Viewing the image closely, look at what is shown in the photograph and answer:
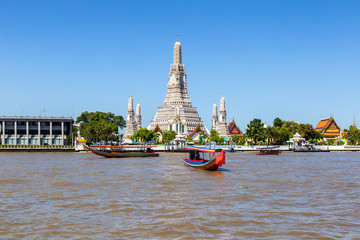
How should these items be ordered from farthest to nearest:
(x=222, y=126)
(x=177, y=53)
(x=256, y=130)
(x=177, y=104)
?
1. (x=177, y=53)
2. (x=177, y=104)
3. (x=222, y=126)
4. (x=256, y=130)

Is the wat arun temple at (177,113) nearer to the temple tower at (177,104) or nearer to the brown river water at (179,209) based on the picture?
the temple tower at (177,104)

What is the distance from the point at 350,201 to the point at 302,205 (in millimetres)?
3035

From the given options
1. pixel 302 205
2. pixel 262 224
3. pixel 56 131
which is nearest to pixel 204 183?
pixel 302 205

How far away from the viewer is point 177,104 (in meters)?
142

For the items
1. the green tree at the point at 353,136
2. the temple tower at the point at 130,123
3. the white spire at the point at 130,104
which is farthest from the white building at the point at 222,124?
the green tree at the point at 353,136

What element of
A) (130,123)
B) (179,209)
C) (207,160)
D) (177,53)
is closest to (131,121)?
(130,123)

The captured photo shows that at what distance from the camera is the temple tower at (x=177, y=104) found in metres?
138

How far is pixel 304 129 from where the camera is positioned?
4402 inches

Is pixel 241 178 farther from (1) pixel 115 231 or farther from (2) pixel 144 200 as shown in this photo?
(1) pixel 115 231

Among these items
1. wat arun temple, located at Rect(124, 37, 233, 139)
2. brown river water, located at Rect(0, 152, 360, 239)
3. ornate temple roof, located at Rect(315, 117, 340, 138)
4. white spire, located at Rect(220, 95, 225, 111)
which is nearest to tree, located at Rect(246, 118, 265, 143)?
wat arun temple, located at Rect(124, 37, 233, 139)

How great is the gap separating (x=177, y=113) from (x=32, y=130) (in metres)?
45.6

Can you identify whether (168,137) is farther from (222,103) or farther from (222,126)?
(222,103)

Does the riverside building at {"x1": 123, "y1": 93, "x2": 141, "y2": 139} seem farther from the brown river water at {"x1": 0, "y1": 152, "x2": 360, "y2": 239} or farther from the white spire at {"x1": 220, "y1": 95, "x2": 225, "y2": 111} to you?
the brown river water at {"x1": 0, "y1": 152, "x2": 360, "y2": 239}

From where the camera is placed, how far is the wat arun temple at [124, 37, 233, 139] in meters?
135
